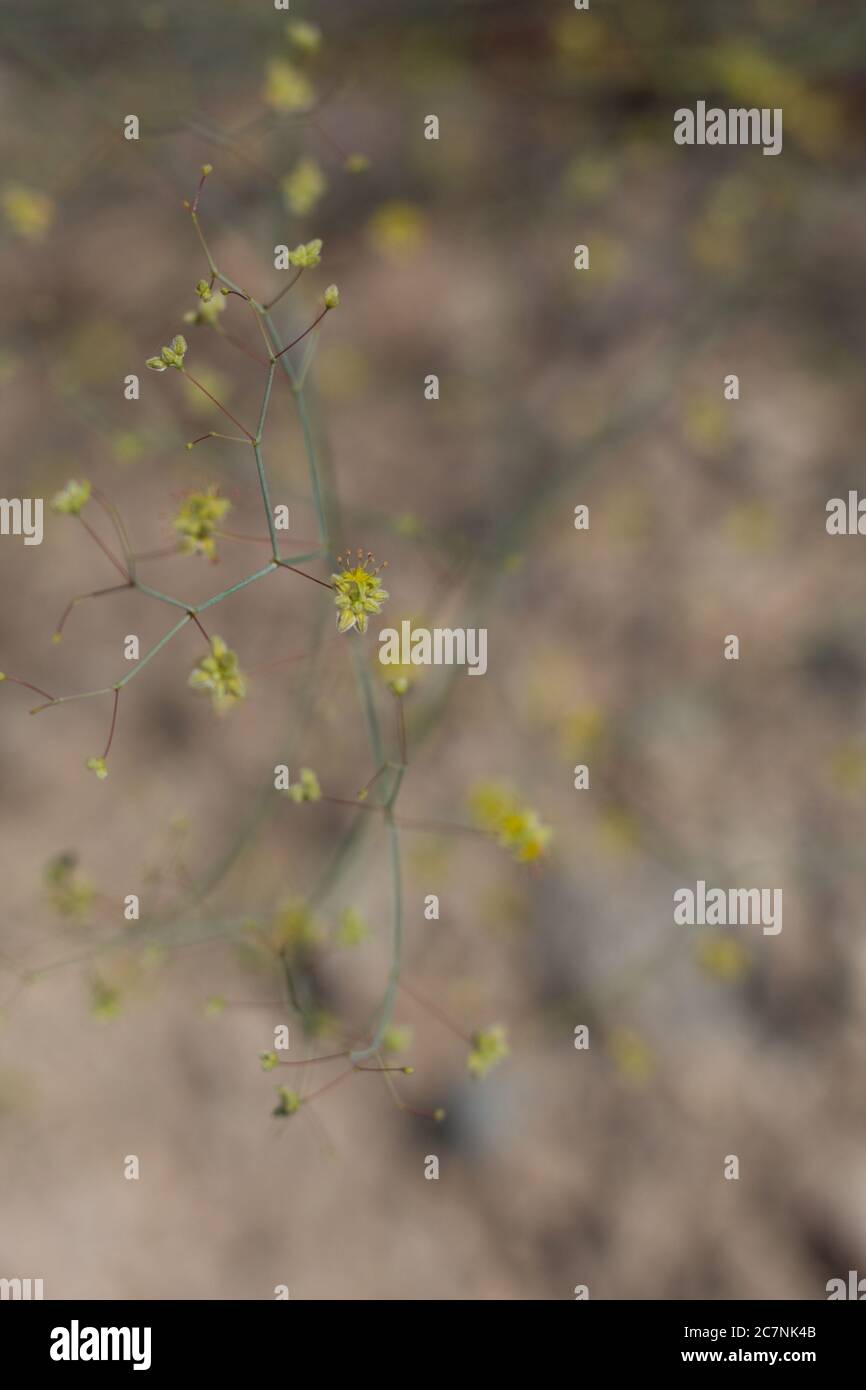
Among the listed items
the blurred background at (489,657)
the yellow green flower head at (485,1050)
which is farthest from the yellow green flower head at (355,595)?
the blurred background at (489,657)

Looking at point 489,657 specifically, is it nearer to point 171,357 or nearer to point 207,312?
point 207,312

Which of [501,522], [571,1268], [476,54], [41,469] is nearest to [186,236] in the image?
[41,469]

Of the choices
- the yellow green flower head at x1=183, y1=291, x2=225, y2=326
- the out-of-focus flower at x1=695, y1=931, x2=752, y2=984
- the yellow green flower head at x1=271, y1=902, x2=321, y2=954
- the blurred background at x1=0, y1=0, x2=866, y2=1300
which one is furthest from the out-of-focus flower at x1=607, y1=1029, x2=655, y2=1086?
the yellow green flower head at x1=183, y1=291, x2=225, y2=326

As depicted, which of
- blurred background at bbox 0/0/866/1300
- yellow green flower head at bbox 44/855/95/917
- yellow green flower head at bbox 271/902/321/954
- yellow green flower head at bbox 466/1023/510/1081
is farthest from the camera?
blurred background at bbox 0/0/866/1300

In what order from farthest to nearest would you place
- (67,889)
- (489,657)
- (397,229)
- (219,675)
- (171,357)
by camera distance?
(397,229), (489,657), (67,889), (219,675), (171,357)

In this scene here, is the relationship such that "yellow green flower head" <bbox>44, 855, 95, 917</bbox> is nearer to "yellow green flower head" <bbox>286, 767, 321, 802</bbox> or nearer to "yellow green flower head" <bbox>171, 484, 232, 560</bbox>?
"yellow green flower head" <bbox>286, 767, 321, 802</bbox>

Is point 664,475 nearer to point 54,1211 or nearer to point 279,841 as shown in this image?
point 279,841

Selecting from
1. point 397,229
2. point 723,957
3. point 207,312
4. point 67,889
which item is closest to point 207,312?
point 207,312
